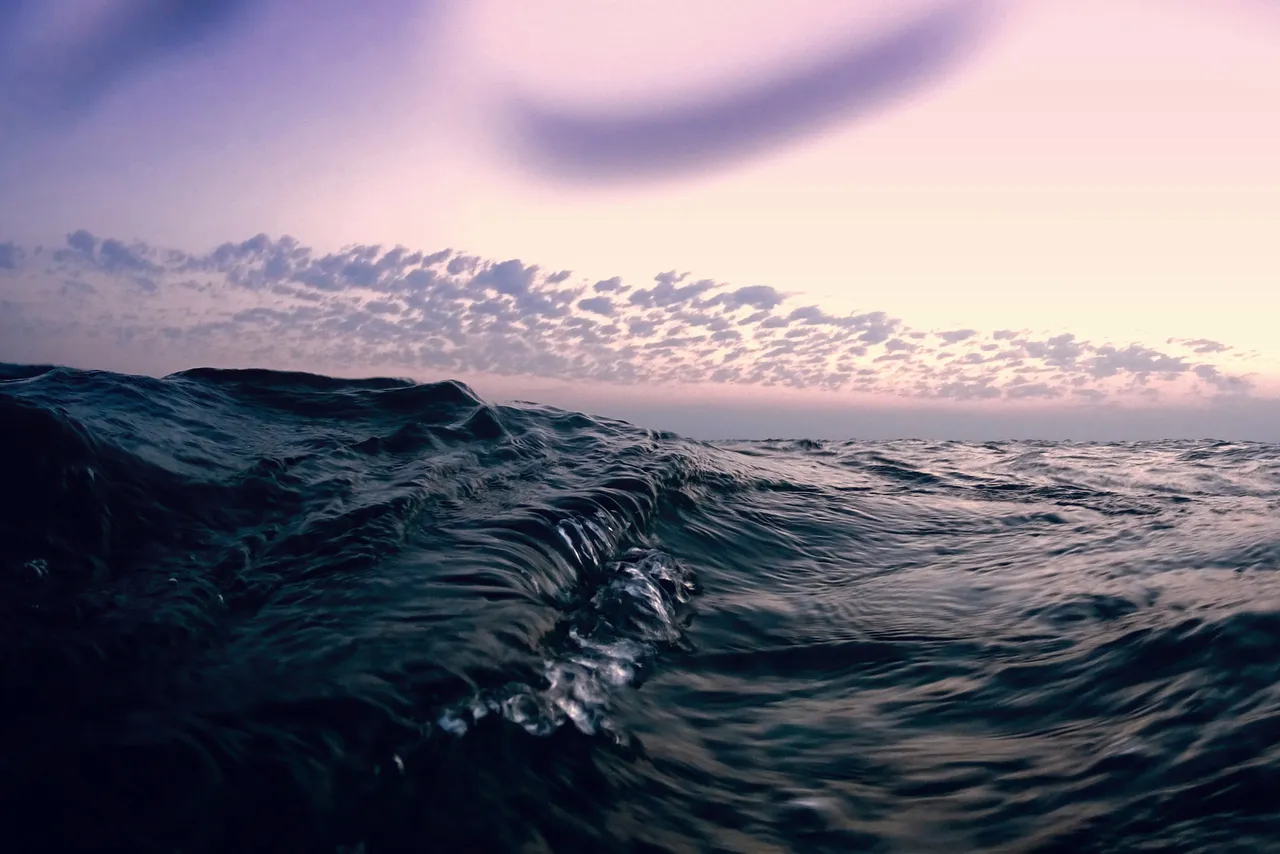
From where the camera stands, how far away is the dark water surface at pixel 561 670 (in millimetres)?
3018

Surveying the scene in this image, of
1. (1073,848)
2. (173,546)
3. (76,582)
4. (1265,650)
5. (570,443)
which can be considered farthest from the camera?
(570,443)

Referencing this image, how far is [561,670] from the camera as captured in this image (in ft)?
14.6

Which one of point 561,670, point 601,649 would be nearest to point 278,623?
point 561,670

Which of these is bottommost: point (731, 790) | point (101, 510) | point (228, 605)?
point (731, 790)

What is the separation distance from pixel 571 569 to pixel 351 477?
132 inches

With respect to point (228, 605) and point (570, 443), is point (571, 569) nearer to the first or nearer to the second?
point (228, 605)

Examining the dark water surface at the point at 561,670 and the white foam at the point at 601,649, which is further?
the white foam at the point at 601,649

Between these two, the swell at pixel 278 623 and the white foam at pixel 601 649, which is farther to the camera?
the white foam at pixel 601 649

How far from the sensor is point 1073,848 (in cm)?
283

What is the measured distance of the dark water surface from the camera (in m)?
3.02

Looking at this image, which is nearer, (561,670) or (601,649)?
(561,670)

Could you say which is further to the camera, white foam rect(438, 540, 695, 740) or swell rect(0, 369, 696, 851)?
white foam rect(438, 540, 695, 740)

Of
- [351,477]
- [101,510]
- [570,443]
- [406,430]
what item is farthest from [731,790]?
[570,443]

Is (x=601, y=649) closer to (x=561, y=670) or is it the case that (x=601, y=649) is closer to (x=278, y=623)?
(x=561, y=670)
